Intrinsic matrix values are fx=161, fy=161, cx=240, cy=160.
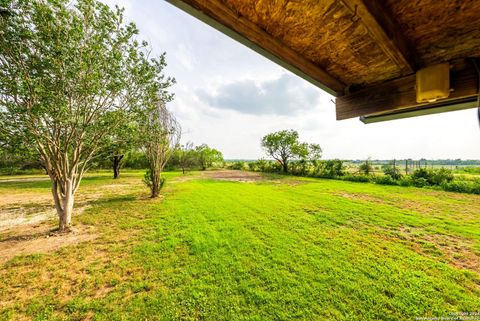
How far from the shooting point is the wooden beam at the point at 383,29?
0.86 m

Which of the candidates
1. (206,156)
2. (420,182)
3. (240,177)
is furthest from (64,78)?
(206,156)

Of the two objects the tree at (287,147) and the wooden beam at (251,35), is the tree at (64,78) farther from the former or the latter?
the tree at (287,147)

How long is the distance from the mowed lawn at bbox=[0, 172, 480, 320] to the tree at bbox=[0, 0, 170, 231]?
240 centimetres

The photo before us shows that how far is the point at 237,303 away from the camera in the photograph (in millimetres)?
2217

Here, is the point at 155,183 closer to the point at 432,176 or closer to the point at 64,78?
the point at 64,78

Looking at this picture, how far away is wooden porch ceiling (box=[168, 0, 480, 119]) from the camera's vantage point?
902 mm

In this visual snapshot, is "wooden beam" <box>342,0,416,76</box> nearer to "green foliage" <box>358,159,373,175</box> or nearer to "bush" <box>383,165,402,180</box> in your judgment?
"bush" <box>383,165,402,180</box>

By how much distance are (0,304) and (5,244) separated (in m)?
2.67

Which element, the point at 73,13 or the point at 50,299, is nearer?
the point at 50,299

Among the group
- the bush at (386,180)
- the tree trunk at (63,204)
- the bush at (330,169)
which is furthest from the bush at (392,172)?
the tree trunk at (63,204)

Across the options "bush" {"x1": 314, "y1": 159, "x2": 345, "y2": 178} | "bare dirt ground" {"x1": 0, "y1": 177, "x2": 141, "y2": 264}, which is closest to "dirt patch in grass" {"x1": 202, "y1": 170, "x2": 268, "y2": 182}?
"bush" {"x1": 314, "y1": 159, "x2": 345, "y2": 178}

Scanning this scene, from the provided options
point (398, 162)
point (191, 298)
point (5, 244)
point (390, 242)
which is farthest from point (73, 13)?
point (398, 162)

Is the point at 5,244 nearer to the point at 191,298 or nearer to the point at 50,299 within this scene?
the point at 50,299

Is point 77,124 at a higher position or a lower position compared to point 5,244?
higher
